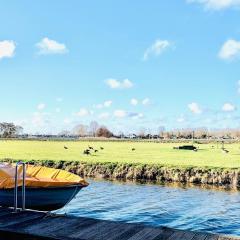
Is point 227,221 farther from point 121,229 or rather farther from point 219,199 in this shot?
point 121,229

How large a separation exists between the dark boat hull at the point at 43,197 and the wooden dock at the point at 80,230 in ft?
12.8

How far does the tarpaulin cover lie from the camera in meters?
17.9

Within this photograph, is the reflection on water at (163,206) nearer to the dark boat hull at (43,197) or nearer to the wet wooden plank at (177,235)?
the dark boat hull at (43,197)

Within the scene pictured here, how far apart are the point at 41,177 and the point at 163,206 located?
751 cm

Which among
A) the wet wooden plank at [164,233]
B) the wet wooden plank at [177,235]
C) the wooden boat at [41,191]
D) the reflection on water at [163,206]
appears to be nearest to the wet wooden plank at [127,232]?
the wet wooden plank at [164,233]

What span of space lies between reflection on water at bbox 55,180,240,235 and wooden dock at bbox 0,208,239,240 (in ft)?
23.0

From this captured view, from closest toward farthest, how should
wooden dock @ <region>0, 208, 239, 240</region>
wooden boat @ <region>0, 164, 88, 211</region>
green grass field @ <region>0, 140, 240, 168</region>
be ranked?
wooden dock @ <region>0, 208, 239, 240</region> < wooden boat @ <region>0, 164, 88, 211</region> < green grass field @ <region>0, 140, 240, 168</region>

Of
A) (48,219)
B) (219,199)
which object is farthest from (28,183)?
(219,199)

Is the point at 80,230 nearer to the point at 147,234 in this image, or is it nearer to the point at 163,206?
the point at 147,234

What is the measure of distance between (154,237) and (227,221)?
9.92 meters

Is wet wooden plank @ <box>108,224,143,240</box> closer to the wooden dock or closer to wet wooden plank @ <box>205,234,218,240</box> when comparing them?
the wooden dock

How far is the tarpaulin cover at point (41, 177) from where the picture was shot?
17.9 metres

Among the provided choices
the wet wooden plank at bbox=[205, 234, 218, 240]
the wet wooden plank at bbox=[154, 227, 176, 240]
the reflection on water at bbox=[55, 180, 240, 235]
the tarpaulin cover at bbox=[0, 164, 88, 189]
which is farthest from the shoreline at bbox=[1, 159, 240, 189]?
the wet wooden plank at bbox=[205, 234, 218, 240]

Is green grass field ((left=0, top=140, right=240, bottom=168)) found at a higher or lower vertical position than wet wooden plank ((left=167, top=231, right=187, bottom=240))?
higher
